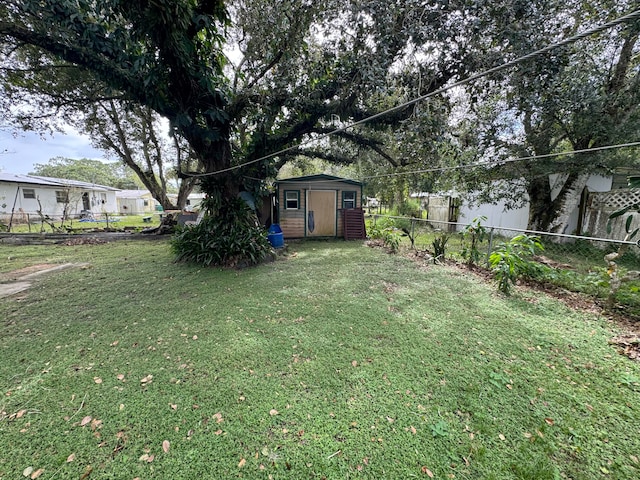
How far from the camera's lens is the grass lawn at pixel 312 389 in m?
1.52

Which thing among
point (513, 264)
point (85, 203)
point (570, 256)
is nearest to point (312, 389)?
point (513, 264)

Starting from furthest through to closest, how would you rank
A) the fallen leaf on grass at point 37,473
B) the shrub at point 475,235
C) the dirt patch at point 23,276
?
the shrub at point 475,235 → the dirt patch at point 23,276 → the fallen leaf on grass at point 37,473

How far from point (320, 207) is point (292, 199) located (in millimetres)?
1132

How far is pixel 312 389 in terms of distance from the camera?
2090 millimetres

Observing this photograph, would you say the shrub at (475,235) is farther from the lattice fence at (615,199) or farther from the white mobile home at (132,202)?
the white mobile home at (132,202)

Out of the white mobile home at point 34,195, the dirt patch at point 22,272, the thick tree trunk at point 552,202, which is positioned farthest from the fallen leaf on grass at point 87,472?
the white mobile home at point 34,195

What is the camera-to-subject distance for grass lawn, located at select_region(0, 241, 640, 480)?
5.00 feet

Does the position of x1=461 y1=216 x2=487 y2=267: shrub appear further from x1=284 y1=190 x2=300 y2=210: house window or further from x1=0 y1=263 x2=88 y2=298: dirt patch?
x1=0 y1=263 x2=88 y2=298: dirt patch

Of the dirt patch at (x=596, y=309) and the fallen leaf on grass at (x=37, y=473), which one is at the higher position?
the dirt patch at (x=596, y=309)

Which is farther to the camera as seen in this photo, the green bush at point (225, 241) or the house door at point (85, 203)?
the house door at point (85, 203)

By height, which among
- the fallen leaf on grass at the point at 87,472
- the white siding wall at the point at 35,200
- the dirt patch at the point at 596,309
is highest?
the white siding wall at the point at 35,200

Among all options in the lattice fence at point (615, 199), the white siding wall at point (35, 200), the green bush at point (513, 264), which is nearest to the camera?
the green bush at point (513, 264)

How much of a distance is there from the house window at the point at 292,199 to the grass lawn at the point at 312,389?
591cm

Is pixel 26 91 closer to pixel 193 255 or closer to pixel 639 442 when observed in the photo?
pixel 193 255
